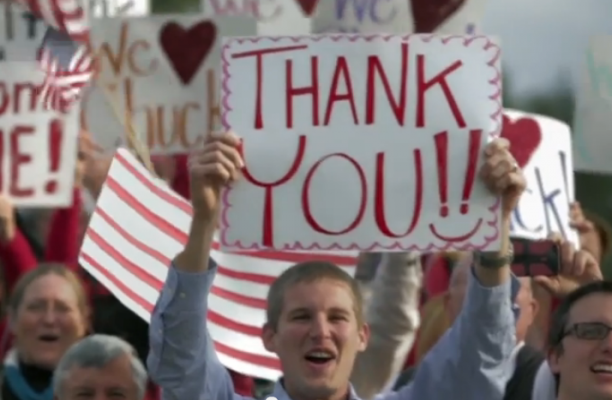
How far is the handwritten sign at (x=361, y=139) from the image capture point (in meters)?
4.93

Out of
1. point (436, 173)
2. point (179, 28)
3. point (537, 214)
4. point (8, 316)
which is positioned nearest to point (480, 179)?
point (436, 173)

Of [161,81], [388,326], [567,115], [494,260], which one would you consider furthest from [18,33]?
[567,115]

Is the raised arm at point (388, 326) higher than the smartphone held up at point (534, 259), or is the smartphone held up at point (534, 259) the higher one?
the smartphone held up at point (534, 259)

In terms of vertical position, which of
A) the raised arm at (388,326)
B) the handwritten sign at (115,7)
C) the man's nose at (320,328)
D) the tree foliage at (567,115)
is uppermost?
the handwritten sign at (115,7)

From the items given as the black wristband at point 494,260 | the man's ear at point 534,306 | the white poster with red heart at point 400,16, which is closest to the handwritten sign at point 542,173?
the man's ear at point 534,306

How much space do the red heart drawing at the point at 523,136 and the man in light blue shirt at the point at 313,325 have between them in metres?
1.53

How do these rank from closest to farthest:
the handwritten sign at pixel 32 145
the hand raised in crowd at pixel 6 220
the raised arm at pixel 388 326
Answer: the raised arm at pixel 388 326 < the hand raised in crowd at pixel 6 220 < the handwritten sign at pixel 32 145

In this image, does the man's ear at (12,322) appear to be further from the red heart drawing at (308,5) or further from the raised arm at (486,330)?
the red heart drawing at (308,5)

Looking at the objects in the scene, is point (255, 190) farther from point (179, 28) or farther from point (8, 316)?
point (179, 28)

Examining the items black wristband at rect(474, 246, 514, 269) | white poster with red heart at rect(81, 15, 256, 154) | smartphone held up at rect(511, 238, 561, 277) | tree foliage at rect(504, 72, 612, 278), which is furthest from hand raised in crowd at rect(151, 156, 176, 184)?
tree foliage at rect(504, 72, 612, 278)

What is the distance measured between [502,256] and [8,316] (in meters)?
1.89

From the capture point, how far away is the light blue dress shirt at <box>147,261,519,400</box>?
4887 millimetres

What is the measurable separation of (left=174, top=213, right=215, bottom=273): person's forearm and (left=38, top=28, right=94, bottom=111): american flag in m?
1.90

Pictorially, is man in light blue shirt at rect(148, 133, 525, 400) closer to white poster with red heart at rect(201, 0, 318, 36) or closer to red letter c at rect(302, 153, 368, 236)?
red letter c at rect(302, 153, 368, 236)
